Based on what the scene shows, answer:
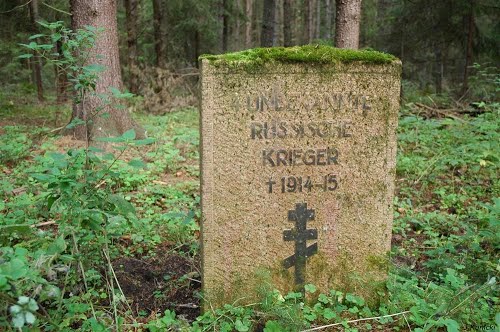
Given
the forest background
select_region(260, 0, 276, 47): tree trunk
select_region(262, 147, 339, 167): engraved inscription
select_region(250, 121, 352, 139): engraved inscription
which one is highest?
select_region(260, 0, 276, 47): tree trunk

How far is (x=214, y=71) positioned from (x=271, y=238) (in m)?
1.11

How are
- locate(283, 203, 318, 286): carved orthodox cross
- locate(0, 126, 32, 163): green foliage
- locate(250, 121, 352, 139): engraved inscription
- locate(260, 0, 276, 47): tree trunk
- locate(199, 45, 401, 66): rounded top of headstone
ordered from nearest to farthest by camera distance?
locate(199, 45, 401, 66): rounded top of headstone, locate(250, 121, 352, 139): engraved inscription, locate(283, 203, 318, 286): carved orthodox cross, locate(0, 126, 32, 163): green foliage, locate(260, 0, 276, 47): tree trunk

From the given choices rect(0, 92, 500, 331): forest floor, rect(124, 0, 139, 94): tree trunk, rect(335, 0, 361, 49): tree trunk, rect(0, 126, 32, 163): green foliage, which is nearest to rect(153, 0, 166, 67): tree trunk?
rect(124, 0, 139, 94): tree trunk

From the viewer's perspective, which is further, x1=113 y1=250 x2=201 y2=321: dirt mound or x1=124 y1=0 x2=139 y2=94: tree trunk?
x1=124 y1=0 x2=139 y2=94: tree trunk

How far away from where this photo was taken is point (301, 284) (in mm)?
3014

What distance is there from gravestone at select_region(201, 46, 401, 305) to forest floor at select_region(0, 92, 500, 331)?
0.67ft

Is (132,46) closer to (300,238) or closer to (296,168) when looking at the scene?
(296,168)

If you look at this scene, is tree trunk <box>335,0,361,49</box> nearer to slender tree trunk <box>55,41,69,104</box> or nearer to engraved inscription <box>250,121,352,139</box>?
slender tree trunk <box>55,41,69,104</box>

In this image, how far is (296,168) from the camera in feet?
9.48

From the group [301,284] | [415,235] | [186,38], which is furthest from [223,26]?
[301,284]

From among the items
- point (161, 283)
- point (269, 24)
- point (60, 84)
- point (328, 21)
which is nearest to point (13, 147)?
point (60, 84)

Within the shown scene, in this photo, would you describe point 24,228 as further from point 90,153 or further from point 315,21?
point 315,21

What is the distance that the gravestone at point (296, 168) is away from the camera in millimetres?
2746

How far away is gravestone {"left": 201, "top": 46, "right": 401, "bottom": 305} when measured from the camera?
9.01 feet
